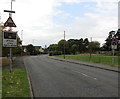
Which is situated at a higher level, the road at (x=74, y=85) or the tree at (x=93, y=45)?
the tree at (x=93, y=45)

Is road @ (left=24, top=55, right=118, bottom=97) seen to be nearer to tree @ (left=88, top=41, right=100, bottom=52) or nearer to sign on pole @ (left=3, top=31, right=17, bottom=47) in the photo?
sign on pole @ (left=3, top=31, right=17, bottom=47)

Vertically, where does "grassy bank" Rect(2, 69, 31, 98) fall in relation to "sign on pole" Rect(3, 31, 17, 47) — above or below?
below

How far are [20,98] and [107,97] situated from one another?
3.39 meters

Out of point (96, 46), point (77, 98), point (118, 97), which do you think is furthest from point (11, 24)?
point (96, 46)

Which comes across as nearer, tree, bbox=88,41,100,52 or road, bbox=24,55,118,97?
road, bbox=24,55,118,97

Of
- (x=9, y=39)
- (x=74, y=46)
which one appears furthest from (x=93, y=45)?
(x=9, y=39)

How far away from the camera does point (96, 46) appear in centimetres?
9506

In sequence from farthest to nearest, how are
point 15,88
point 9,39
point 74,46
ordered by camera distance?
point 74,46, point 9,39, point 15,88

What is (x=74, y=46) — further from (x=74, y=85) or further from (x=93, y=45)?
(x=74, y=85)

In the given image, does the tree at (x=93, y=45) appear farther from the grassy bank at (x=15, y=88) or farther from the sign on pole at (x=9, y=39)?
the grassy bank at (x=15, y=88)

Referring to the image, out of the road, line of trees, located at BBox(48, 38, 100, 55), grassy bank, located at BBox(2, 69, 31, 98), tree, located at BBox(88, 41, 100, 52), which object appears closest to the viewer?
grassy bank, located at BBox(2, 69, 31, 98)

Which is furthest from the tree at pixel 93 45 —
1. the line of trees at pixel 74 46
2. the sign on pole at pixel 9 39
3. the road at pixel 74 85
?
the sign on pole at pixel 9 39

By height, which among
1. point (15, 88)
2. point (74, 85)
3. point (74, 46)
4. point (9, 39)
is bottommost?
point (74, 85)

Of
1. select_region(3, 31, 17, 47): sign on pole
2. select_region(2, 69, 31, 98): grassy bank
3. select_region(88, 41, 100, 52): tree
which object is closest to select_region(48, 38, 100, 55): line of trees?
select_region(88, 41, 100, 52): tree
